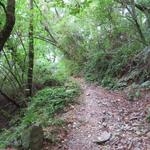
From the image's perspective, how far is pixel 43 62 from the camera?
12.6 meters

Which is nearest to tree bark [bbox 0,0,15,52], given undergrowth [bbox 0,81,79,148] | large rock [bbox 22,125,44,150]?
large rock [bbox 22,125,44,150]

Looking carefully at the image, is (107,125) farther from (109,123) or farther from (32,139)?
(32,139)

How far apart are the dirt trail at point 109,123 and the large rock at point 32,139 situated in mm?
538

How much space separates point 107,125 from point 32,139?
6.06 ft

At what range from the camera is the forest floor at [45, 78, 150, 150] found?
5453mm

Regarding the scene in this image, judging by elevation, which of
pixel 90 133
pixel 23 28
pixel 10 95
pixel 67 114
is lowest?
pixel 90 133

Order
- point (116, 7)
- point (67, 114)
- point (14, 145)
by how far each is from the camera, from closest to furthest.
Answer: point (14, 145) < point (67, 114) < point (116, 7)

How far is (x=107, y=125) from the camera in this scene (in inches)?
251

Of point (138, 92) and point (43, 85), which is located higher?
point (43, 85)

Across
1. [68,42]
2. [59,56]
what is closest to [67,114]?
[68,42]

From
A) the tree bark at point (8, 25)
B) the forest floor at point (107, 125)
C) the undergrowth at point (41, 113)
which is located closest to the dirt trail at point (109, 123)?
the forest floor at point (107, 125)

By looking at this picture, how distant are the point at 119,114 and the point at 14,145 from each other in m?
2.76

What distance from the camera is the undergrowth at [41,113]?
22.3 feet

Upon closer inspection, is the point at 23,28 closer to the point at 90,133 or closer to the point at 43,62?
the point at 43,62
